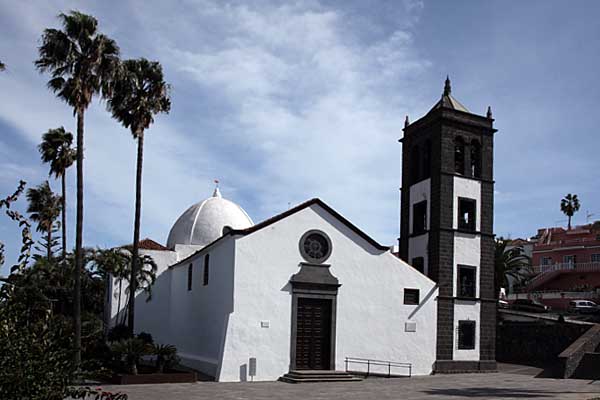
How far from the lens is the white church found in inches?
959

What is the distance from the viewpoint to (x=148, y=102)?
28000 millimetres

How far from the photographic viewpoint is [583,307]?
4400cm

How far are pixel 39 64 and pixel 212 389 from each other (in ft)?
45.0

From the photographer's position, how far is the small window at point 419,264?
30.0 m

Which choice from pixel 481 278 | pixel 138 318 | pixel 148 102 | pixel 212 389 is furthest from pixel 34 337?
pixel 138 318

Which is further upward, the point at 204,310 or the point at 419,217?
the point at 419,217

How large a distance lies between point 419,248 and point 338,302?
20.1ft

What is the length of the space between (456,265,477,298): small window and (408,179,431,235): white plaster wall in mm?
2613

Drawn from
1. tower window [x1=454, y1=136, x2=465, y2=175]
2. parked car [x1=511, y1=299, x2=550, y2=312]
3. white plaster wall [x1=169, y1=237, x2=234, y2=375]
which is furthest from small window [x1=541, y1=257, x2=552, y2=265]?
white plaster wall [x1=169, y1=237, x2=234, y2=375]

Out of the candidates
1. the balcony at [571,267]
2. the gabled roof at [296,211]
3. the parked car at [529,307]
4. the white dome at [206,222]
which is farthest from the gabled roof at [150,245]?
the balcony at [571,267]

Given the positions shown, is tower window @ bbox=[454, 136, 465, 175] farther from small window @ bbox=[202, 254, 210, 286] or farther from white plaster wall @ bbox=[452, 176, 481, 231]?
small window @ bbox=[202, 254, 210, 286]

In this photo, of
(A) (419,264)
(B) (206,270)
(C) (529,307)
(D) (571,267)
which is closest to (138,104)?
(B) (206,270)

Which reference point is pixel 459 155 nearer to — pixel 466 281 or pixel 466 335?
pixel 466 281

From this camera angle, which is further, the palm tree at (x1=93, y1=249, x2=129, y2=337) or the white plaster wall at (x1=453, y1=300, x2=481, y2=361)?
the palm tree at (x1=93, y1=249, x2=129, y2=337)
